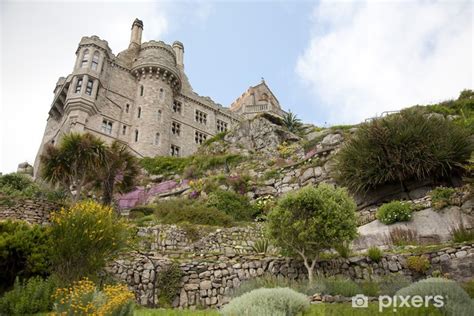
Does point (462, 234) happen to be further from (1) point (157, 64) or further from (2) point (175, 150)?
(1) point (157, 64)

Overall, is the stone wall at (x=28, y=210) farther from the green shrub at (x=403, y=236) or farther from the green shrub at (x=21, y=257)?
the green shrub at (x=403, y=236)

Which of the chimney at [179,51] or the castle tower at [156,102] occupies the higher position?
the chimney at [179,51]

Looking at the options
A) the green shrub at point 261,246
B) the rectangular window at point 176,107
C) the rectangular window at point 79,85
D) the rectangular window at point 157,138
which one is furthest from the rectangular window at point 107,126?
the green shrub at point 261,246

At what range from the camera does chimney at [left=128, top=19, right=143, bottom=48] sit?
4530cm

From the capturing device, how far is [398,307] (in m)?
6.95

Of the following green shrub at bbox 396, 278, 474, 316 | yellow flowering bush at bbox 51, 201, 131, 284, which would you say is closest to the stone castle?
yellow flowering bush at bbox 51, 201, 131, 284

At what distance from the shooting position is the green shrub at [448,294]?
6098 millimetres

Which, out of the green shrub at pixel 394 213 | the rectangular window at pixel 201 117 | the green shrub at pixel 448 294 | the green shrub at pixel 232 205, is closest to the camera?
the green shrub at pixel 448 294

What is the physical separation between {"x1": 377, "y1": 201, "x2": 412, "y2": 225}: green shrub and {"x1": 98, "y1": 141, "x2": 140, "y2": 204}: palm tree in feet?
37.4

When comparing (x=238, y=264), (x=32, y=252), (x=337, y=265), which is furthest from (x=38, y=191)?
(x=337, y=265)

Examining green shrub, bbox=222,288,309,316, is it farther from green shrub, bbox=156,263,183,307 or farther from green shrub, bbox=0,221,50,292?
green shrub, bbox=0,221,50,292

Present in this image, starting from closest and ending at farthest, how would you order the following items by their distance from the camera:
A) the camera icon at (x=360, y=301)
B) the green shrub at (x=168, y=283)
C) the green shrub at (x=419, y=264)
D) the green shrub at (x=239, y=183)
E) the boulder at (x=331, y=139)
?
1. the camera icon at (x=360, y=301)
2. the green shrub at (x=419, y=264)
3. the green shrub at (x=168, y=283)
4. the green shrub at (x=239, y=183)
5. the boulder at (x=331, y=139)

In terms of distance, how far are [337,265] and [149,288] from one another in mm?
5640

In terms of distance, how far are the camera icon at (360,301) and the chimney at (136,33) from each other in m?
42.9
